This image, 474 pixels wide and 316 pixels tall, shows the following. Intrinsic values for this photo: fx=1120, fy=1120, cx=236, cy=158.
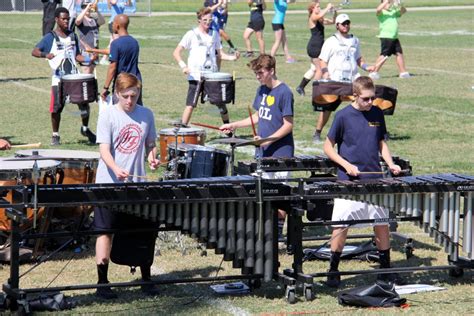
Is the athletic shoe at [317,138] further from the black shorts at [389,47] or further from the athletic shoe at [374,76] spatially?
the black shorts at [389,47]

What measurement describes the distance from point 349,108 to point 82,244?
282 centimetres

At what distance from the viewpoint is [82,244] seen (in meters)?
10.0

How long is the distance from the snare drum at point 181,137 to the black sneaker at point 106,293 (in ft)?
11.1

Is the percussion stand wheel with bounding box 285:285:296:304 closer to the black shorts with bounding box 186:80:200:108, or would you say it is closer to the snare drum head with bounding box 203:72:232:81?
the snare drum head with bounding box 203:72:232:81

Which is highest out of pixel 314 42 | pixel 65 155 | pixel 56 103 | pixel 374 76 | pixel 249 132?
pixel 314 42

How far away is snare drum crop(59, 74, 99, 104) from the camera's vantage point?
1431 cm

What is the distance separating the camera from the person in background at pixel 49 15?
24109 millimetres

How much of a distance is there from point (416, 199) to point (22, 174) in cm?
314

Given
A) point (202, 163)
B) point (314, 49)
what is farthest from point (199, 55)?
point (202, 163)

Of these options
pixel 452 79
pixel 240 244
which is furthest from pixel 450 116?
pixel 240 244

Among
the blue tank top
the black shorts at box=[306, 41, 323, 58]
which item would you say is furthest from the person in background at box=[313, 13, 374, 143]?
the blue tank top

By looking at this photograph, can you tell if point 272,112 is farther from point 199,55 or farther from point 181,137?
point 199,55

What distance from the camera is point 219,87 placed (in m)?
14.9

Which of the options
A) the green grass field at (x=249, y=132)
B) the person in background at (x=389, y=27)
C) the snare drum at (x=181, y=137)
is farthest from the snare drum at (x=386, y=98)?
the person in background at (x=389, y=27)
